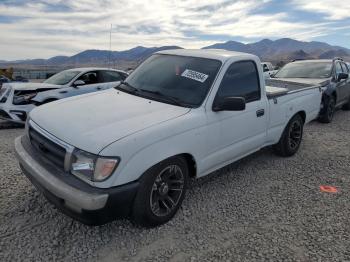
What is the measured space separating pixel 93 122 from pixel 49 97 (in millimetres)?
5570

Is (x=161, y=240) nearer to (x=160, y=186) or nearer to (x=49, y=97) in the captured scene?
(x=160, y=186)

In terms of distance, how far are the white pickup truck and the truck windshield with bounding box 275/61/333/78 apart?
15.8ft

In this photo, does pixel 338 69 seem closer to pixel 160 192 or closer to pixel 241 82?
pixel 241 82

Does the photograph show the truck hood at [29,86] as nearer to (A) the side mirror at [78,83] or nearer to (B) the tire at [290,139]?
(A) the side mirror at [78,83]

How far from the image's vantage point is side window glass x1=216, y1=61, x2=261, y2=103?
4.05 metres

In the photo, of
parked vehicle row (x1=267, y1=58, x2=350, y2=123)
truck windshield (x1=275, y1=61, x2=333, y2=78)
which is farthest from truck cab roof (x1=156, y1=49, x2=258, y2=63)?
truck windshield (x1=275, y1=61, x2=333, y2=78)

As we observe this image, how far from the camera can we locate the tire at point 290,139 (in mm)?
5569

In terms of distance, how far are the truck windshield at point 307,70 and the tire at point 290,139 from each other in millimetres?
3860

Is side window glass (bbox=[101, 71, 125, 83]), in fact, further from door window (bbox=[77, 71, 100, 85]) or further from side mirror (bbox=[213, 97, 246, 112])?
side mirror (bbox=[213, 97, 246, 112])

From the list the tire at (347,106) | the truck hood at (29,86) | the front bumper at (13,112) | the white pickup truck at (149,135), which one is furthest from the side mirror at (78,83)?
the tire at (347,106)

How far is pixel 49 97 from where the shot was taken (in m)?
8.26

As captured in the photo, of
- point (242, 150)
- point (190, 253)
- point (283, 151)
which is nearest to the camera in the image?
point (190, 253)

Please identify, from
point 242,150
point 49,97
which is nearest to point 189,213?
point 242,150

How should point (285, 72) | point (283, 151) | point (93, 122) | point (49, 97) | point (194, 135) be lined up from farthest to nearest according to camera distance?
point (285, 72) → point (49, 97) → point (283, 151) → point (194, 135) → point (93, 122)
